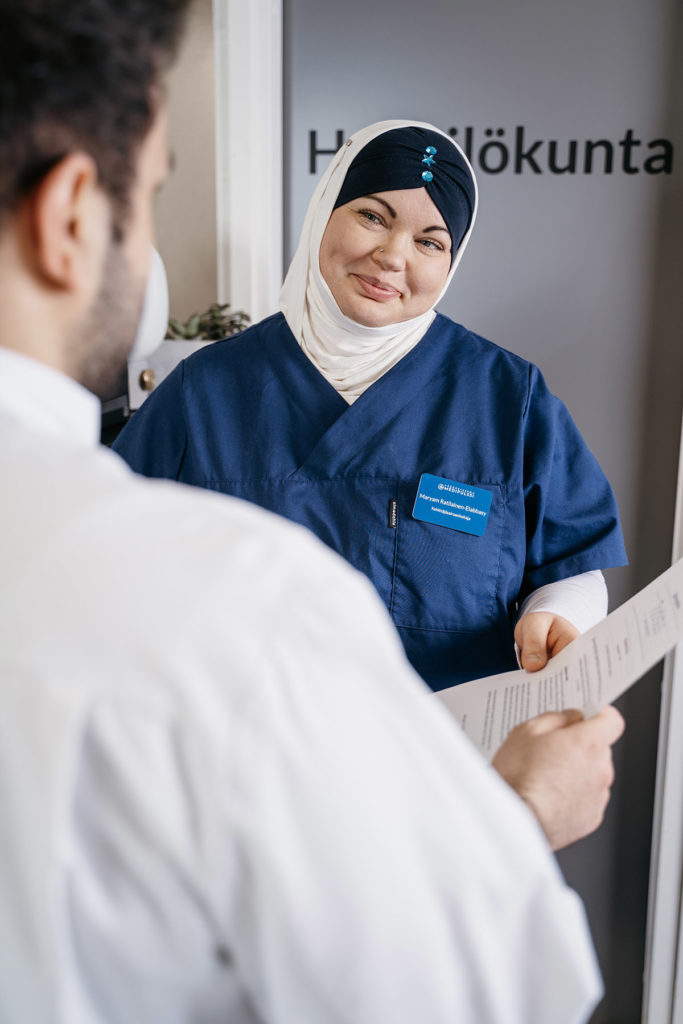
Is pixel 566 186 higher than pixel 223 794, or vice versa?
pixel 566 186

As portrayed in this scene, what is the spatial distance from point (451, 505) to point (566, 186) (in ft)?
2.63

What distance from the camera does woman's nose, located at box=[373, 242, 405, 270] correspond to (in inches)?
50.6

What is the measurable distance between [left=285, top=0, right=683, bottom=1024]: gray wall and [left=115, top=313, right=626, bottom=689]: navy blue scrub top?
0.45m

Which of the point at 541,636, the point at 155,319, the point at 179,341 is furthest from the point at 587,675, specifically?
the point at 179,341

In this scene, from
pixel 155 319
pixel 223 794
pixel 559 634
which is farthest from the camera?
pixel 155 319

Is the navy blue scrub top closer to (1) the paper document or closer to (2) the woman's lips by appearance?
(2) the woman's lips

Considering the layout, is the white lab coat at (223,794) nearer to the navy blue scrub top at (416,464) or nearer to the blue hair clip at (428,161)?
the navy blue scrub top at (416,464)

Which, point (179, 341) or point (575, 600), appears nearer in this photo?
point (575, 600)

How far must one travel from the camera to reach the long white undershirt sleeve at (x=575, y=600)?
3.93 feet

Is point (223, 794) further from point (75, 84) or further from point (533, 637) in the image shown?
point (533, 637)

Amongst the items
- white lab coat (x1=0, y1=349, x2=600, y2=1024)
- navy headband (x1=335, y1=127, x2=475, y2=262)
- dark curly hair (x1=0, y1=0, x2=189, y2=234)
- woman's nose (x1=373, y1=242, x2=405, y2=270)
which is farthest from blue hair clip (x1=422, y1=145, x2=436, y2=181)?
white lab coat (x1=0, y1=349, x2=600, y2=1024)

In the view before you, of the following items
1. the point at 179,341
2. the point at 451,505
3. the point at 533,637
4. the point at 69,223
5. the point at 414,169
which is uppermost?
the point at 414,169

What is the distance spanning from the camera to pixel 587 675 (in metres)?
0.83

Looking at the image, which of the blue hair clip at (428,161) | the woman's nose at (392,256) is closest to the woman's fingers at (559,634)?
the woman's nose at (392,256)
